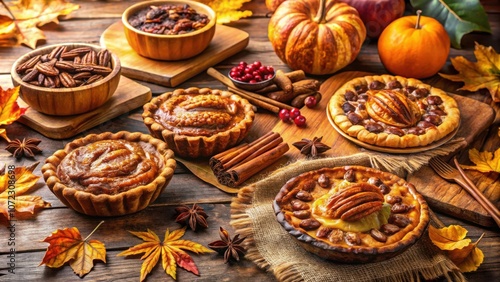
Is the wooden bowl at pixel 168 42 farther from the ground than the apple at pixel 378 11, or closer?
closer

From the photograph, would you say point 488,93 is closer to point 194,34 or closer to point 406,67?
point 406,67

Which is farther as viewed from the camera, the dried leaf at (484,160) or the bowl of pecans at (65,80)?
the bowl of pecans at (65,80)

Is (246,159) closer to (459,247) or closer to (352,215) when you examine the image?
(352,215)

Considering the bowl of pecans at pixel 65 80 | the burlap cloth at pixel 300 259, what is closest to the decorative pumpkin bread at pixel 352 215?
the burlap cloth at pixel 300 259

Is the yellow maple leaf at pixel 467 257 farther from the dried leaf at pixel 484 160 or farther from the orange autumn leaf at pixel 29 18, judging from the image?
the orange autumn leaf at pixel 29 18

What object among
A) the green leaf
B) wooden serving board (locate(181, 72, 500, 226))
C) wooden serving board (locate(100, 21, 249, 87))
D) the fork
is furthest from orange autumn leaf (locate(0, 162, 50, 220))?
the green leaf

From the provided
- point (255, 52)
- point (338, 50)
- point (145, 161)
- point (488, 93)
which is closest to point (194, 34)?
point (255, 52)
